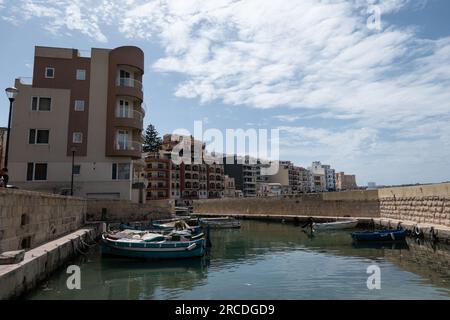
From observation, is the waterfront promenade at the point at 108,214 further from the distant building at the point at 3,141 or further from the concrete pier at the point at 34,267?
the distant building at the point at 3,141

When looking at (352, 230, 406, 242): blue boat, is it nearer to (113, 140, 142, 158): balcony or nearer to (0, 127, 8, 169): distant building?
(113, 140, 142, 158): balcony

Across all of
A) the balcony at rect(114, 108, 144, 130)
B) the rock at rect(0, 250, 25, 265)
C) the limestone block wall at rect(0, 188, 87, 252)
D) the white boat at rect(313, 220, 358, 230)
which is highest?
the balcony at rect(114, 108, 144, 130)

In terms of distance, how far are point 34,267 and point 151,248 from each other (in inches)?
330

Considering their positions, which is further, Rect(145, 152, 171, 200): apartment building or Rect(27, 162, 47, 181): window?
Rect(145, 152, 171, 200): apartment building

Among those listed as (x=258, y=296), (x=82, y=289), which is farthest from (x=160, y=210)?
(x=258, y=296)

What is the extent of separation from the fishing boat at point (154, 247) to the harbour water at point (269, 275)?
0.45 meters

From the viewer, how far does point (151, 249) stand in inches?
800

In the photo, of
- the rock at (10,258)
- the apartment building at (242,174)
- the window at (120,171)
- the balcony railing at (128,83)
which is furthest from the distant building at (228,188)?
the rock at (10,258)

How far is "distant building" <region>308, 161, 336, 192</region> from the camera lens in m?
182

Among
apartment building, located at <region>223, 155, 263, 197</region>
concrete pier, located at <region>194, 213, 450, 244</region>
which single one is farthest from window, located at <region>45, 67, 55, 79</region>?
apartment building, located at <region>223, 155, 263, 197</region>

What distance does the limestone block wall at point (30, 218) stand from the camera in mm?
12484

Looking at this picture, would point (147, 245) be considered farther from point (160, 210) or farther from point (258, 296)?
point (160, 210)

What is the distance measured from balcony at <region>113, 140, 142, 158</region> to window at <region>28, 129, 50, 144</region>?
6.91 meters

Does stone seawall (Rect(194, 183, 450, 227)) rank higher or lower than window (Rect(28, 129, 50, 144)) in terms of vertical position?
lower
